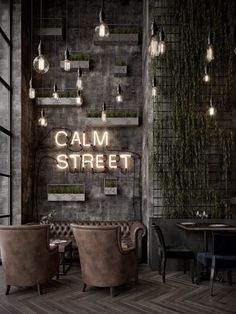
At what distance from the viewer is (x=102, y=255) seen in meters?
4.25

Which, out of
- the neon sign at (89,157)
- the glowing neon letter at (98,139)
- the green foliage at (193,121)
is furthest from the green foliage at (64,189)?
the green foliage at (193,121)

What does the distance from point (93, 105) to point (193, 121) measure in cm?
281

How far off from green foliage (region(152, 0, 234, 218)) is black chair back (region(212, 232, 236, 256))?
1.57 metres

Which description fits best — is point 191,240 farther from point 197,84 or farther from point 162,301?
point 197,84

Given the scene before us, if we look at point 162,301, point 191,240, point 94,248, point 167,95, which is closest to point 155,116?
point 167,95

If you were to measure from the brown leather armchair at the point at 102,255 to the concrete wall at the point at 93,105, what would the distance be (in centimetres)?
325

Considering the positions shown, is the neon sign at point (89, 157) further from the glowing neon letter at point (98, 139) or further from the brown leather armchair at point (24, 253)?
the brown leather armchair at point (24, 253)

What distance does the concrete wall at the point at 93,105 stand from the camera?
763 centimetres

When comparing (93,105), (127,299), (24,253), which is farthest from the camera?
(93,105)

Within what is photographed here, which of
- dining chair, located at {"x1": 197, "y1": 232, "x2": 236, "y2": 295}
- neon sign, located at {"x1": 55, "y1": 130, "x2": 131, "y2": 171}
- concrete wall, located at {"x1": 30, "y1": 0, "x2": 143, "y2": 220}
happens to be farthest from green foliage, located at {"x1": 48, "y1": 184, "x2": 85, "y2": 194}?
dining chair, located at {"x1": 197, "y1": 232, "x2": 236, "y2": 295}

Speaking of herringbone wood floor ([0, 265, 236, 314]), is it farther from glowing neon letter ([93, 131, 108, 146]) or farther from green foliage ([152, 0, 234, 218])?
glowing neon letter ([93, 131, 108, 146])

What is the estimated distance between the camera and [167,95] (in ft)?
20.1

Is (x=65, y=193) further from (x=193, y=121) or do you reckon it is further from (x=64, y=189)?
(x=193, y=121)

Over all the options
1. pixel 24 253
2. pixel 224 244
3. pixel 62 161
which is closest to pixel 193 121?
pixel 224 244
